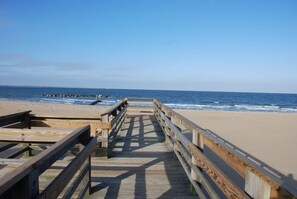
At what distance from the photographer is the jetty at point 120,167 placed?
155cm

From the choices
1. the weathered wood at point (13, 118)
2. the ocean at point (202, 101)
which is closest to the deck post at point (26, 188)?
the weathered wood at point (13, 118)

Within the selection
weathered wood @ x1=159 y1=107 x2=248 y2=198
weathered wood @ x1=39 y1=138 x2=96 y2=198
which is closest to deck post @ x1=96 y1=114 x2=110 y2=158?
weathered wood @ x1=39 y1=138 x2=96 y2=198

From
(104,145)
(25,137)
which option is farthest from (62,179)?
(104,145)

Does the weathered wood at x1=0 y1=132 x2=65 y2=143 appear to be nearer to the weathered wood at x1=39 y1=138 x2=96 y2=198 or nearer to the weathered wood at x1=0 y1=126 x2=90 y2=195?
the weathered wood at x1=39 y1=138 x2=96 y2=198

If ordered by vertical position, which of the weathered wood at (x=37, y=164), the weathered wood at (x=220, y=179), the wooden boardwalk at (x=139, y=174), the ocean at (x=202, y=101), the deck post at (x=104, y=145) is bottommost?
the ocean at (x=202, y=101)

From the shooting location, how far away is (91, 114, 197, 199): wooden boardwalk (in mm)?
3594

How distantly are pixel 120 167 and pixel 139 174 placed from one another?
50 cm

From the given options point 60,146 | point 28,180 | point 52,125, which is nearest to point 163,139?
point 52,125

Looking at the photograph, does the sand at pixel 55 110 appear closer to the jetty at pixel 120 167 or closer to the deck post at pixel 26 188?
the jetty at pixel 120 167

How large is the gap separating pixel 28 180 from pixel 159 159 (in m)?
3.98

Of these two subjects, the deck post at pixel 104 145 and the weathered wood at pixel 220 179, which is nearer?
the weathered wood at pixel 220 179

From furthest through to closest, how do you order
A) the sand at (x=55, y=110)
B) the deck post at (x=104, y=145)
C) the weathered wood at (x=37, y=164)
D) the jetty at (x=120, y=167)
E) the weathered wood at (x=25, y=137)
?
1. the sand at (x=55, y=110)
2. the deck post at (x=104, y=145)
3. the weathered wood at (x=25, y=137)
4. the jetty at (x=120, y=167)
5. the weathered wood at (x=37, y=164)

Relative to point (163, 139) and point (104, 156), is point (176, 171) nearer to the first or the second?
point (104, 156)

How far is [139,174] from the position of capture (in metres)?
4.35
